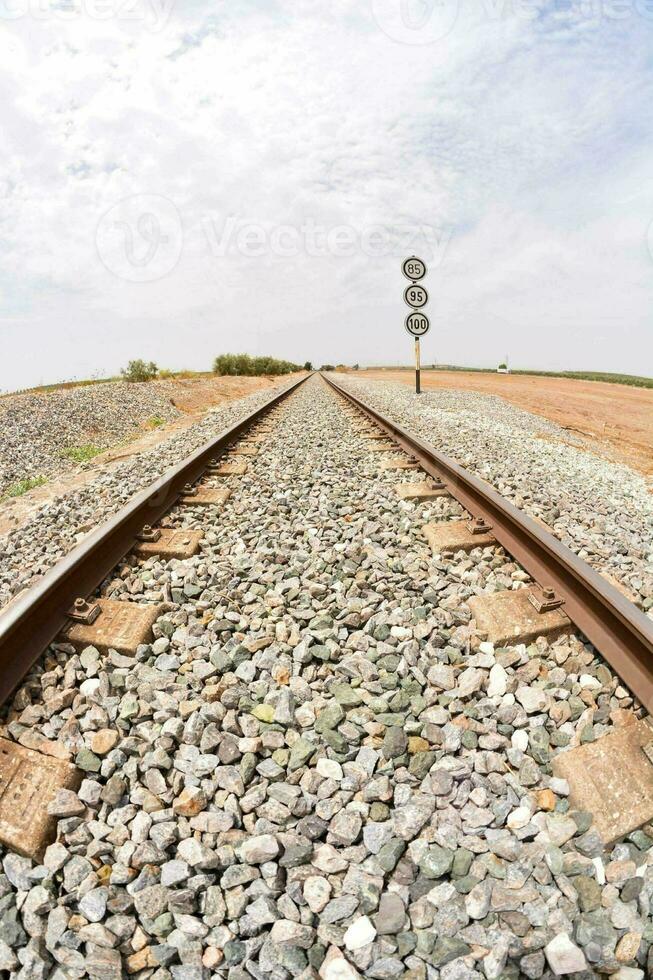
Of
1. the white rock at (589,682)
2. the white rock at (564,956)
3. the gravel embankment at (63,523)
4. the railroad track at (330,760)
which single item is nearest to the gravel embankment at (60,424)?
the gravel embankment at (63,523)

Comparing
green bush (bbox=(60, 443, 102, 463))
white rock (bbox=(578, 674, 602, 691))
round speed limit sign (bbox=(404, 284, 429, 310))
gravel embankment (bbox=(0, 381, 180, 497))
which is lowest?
white rock (bbox=(578, 674, 602, 691))

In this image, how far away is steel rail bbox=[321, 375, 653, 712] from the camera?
6.35 feet

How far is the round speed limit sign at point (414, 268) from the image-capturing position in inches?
581

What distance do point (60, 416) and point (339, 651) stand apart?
1089cm

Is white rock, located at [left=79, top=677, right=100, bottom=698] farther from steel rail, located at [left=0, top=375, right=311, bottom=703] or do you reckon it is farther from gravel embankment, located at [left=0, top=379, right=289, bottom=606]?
gravel embankment, located at [left=0, top=379, right=289, bottom=606]

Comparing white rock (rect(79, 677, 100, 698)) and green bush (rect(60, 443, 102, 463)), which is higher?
green bush (rect(60, 443, 102, 463))

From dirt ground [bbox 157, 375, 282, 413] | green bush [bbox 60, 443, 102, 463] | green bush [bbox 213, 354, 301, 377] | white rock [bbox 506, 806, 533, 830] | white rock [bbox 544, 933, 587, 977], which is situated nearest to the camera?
white rock [bbox 544, 933, 587, 977]

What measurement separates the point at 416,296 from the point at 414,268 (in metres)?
0.87

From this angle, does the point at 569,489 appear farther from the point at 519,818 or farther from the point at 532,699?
the point at 519,818

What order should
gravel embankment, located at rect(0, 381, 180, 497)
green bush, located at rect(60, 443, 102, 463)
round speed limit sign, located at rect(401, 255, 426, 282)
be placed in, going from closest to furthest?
gravel embankment, located at rect(0, 381, 180, 497) < green bush, located at rect(60, 443, 102, 463) < round speed limit sign, located at rect(401, 255, 426, 282)

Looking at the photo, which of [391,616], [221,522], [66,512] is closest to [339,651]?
[391,616]

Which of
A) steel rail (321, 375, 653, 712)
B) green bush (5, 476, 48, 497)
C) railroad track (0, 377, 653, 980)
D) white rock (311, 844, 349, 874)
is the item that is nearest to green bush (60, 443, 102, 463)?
green bush (5, 476, 48, 497)

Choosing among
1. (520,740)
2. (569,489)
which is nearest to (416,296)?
(569,489)

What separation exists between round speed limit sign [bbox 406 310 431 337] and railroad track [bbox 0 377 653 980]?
12.9 meters
